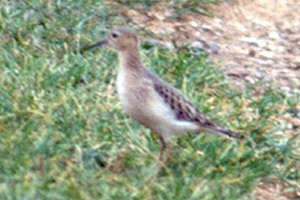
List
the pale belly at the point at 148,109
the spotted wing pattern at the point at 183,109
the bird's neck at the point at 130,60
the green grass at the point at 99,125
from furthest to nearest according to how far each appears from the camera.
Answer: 1. the bird's neck at the point at 130,60
2. the spotted wing pattern at the point at 183,109
3. the pale belly at the point at 148,109
4. the green grass at the point at 99,125

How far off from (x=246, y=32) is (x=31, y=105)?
3043mm

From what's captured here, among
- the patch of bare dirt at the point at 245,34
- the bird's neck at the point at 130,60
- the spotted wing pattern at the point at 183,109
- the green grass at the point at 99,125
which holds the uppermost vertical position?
the bird's neck at the point at 130,60

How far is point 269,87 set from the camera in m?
8.61

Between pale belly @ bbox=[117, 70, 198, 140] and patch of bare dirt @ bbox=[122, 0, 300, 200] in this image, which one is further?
patch of bare dirt @ bbox=[122, 0, 300, 200]

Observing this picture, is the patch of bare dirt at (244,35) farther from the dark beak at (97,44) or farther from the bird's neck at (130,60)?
Answer: the bird's neck at (130,60)

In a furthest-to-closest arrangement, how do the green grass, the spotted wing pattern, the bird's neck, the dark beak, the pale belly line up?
the dark beak
the bird's neck
the spotted wing pattern
the pale belly
the green grass

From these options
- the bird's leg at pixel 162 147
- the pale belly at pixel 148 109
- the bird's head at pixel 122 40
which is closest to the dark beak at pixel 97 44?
the bird's head at pixel 122 40

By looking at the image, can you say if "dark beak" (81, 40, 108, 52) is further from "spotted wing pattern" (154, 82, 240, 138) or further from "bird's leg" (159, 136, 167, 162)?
"bird's leg" (159, 136, 167, 162)

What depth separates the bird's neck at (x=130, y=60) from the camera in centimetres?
698

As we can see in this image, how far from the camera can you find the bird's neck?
6.98 metres

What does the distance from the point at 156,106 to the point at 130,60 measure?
0.40 m

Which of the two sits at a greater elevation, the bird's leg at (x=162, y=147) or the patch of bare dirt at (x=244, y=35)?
the bird's leg at (x=162, y=147)

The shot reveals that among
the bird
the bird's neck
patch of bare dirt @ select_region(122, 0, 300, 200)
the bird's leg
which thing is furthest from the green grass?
the bird's neck

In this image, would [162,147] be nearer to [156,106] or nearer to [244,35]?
[156,106]
